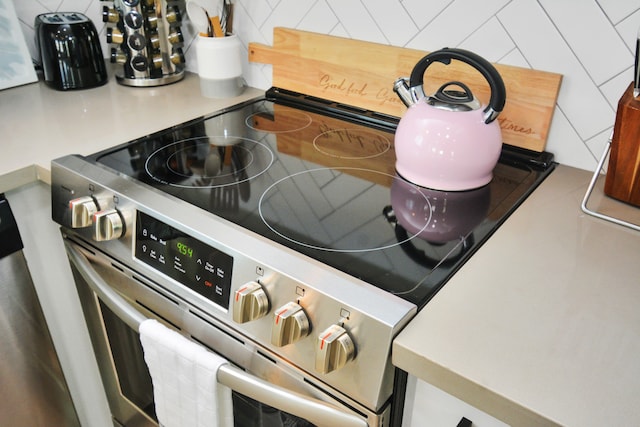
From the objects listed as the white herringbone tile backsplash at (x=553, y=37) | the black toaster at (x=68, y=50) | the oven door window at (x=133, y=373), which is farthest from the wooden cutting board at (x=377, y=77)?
the oven door window at (x=133, y=373)

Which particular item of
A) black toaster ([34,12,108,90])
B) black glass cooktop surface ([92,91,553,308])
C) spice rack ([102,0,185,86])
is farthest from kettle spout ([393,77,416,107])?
black toaster ([34,12,108,90])

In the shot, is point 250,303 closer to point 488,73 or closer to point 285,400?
point 285,400

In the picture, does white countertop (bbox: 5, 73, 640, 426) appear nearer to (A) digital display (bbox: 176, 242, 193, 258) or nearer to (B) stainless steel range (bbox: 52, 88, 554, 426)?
(B) stainless steel range (bbox: 52, 88, 554, 426)

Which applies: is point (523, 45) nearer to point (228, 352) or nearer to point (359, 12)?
point (359, 12)

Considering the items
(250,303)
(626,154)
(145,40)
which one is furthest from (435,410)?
(145,40)

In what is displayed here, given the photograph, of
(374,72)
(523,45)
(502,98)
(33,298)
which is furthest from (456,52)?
(33,298)

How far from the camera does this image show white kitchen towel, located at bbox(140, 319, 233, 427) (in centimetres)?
77

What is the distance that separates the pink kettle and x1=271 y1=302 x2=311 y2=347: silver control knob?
1.17 feet

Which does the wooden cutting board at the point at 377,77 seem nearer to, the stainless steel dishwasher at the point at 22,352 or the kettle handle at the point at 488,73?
the kettle handle at the point at 488,73

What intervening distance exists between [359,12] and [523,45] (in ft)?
1.20

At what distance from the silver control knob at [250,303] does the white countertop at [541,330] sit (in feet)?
0.63

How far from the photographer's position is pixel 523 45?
0.96 metres

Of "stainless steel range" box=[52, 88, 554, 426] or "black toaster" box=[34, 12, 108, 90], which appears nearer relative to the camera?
"stainless steel range" box=[52, 88, 554, 426]

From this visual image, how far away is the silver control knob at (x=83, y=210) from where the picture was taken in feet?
2.87
